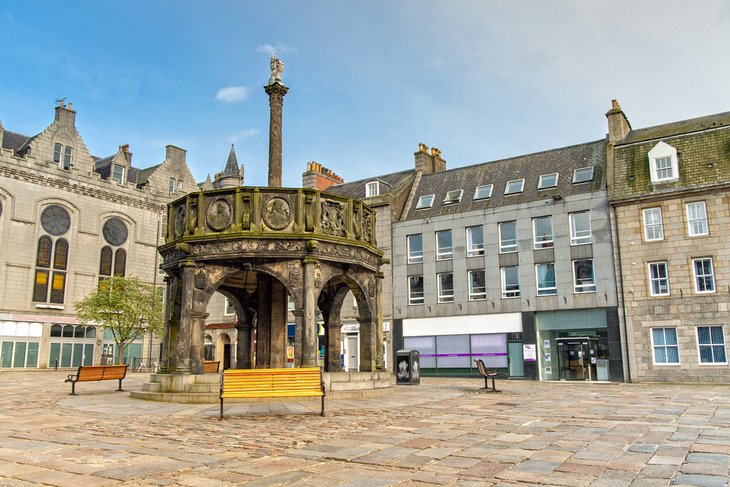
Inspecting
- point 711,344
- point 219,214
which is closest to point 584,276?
point 711,344

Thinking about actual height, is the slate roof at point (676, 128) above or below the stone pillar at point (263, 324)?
above

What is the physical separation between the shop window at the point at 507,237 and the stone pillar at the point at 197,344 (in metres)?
24.5

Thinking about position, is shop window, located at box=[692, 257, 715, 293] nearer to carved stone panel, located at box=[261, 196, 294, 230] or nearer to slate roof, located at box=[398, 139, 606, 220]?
slate roof, located at box=[398, 139, 606, 220]

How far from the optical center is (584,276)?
35.1m

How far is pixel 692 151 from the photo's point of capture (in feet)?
108

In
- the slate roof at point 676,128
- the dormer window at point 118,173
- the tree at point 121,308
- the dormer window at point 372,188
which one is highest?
the dormer window at point 118,173

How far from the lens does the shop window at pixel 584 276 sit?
34750 millimetres

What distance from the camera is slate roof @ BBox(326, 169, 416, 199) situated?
4534cm

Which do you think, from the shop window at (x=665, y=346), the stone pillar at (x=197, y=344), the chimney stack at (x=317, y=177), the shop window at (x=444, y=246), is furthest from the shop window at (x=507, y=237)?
the stone pillar at (x=197, y=344)

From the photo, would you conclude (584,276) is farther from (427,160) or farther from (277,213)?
(277,213)

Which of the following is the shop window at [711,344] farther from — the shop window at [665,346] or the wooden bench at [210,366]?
the wooden bench at [210,366]

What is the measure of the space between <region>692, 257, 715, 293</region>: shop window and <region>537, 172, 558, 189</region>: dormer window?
9562 millimetres

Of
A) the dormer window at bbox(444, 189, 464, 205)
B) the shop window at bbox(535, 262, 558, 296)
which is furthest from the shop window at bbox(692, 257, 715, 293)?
the dormer window at bbox(444, 189, 464, 205)

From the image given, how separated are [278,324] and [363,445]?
10.2m
